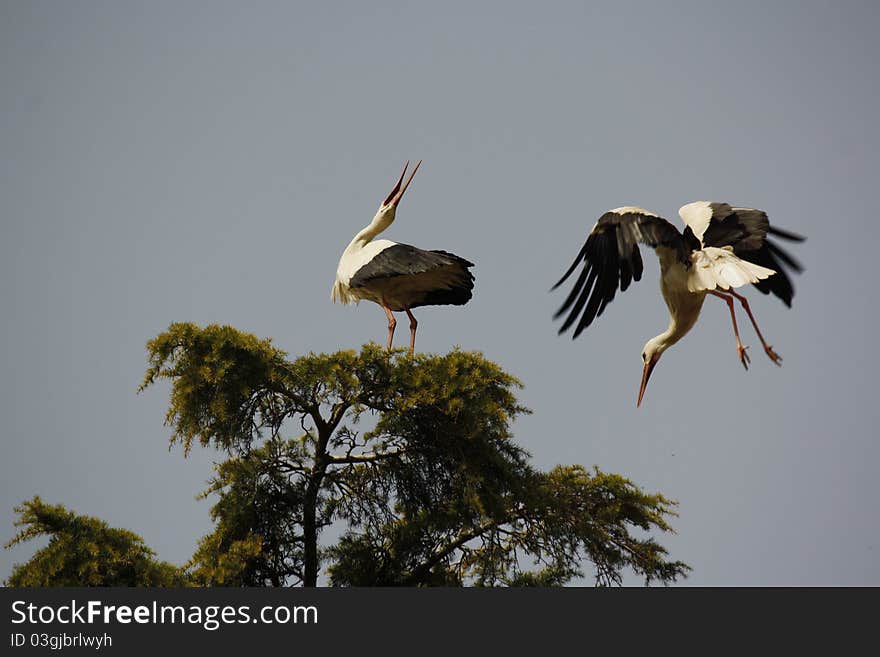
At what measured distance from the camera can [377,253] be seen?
711 inches

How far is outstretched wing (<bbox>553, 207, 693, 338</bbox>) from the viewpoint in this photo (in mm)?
15078

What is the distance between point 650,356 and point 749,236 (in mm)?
1914


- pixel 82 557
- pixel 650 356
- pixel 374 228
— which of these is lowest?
pixel 82 557

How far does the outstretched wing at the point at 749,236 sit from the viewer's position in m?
→ 16.8

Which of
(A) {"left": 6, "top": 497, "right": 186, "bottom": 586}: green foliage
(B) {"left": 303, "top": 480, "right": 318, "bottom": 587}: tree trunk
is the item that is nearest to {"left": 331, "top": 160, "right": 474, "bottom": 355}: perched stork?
(B) {"left": 303, "top": 480, "right": 318, "bottom": 587}: tree trunk

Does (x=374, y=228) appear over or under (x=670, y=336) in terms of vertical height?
over

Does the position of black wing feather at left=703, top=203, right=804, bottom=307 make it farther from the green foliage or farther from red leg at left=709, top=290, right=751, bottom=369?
the green foliage

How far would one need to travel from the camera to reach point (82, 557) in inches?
600

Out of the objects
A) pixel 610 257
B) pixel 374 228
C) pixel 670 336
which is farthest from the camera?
pixel 374 228

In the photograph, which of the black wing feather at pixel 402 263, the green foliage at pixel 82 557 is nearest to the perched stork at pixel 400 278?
the black wing feather at pixel 402 263

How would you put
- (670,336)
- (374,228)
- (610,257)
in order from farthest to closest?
1. (374,228)
2. (670,336)
3. (610,257)

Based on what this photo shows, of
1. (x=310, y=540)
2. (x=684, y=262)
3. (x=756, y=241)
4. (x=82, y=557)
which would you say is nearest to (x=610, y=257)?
(x=684, y=262)

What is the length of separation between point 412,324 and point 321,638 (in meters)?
6.63

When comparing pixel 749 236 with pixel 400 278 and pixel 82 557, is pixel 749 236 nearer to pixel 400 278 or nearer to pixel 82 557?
pixel 400 278
